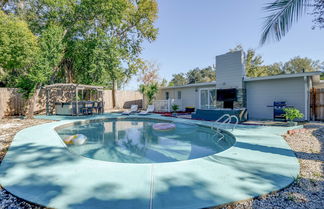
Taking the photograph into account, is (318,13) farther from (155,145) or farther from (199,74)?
(199,74)

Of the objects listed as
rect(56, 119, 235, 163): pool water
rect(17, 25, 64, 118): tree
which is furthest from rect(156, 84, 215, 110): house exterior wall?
rect(17, 25, 64, 118): tree

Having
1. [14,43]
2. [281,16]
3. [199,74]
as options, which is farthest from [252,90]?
[199,74]

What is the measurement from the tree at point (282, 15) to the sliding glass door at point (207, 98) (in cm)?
1018

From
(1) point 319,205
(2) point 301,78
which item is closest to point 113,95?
(2) point 301,78

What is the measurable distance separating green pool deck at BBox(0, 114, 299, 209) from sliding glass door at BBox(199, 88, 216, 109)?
9754 millimetres

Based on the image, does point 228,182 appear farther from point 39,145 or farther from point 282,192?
point 39,145

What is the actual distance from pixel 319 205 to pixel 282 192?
0.40 meters

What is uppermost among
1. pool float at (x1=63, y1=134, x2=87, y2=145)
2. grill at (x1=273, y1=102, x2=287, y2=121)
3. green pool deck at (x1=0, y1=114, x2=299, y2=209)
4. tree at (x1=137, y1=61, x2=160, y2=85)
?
tree at (x1=137, y1=61, x2=160, y2=85)

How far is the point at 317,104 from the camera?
9.60 m

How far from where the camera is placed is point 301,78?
9.45 m

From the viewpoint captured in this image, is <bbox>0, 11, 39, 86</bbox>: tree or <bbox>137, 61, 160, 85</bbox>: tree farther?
<bbox>137, 61, 160, 85</bbox>: tree

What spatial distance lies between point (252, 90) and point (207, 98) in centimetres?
361

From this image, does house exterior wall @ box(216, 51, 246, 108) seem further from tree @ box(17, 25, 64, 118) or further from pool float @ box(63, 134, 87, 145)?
tree @ box(17, 25, 64, 118)

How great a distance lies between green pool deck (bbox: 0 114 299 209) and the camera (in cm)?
230
